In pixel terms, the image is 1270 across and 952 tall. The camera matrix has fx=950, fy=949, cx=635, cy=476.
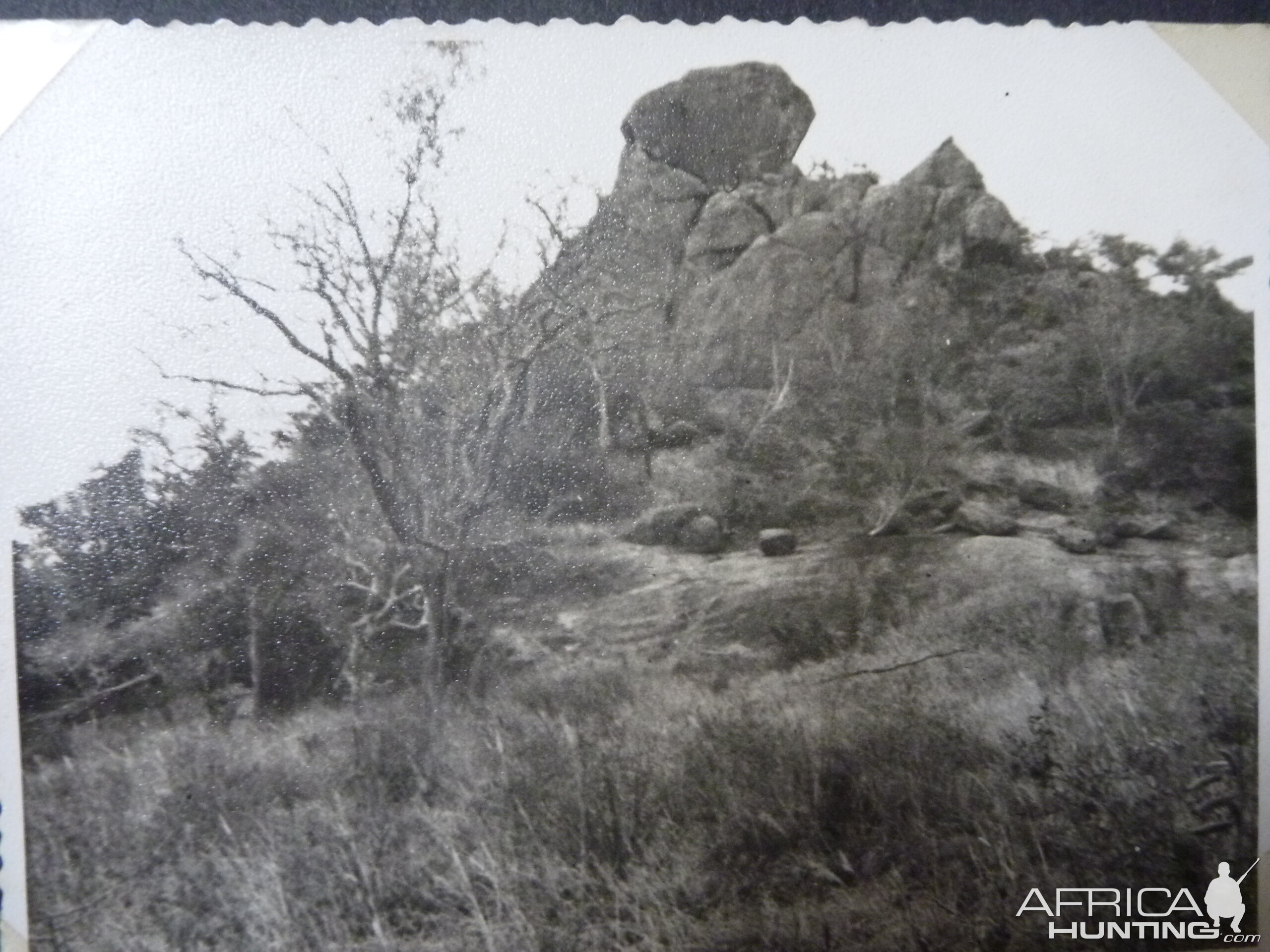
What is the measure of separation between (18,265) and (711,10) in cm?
247

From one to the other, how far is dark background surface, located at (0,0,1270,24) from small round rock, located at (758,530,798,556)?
177cm

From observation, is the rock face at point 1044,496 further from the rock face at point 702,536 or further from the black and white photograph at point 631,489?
the rock face at point 702,536

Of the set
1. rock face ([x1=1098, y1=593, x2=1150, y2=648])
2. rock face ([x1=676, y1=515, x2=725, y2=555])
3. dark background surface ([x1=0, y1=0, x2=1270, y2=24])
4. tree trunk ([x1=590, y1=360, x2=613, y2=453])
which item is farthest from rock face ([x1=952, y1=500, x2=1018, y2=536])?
dark background surface ([x1=0, y1=0, x2=1270, y2=24])

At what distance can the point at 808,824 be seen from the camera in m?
3.21

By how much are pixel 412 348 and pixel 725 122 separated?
132cm

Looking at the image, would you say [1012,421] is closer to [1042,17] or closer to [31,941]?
[1042,17]

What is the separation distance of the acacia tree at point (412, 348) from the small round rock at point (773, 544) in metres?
0.92

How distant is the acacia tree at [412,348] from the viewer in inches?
125

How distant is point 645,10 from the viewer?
3.24 meters

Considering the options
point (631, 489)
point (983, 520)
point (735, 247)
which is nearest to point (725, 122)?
point (735, 247)

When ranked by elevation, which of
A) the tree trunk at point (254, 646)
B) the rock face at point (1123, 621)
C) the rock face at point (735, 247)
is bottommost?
the rock face at point (1123, 621)

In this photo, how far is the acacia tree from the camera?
3.17 metres


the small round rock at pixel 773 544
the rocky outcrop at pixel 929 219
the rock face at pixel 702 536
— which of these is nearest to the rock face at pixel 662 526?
the rock face at pixel 702 536

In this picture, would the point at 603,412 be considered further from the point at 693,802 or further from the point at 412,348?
the point at 693,802
